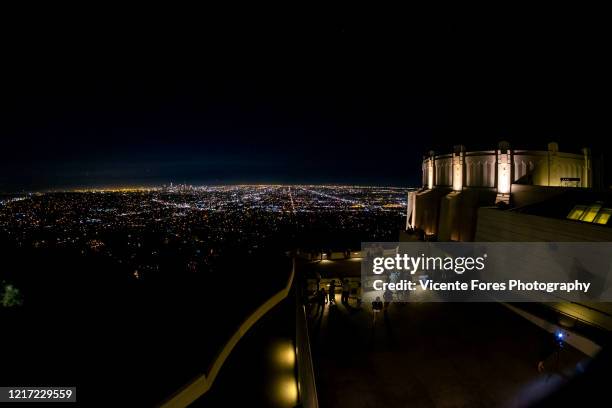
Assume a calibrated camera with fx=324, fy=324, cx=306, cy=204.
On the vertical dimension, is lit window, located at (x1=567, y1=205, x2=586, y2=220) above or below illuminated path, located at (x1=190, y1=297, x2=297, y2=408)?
above

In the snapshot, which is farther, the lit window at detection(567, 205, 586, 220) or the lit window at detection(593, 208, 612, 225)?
the lit window at detection(567, 205, 586, 220)

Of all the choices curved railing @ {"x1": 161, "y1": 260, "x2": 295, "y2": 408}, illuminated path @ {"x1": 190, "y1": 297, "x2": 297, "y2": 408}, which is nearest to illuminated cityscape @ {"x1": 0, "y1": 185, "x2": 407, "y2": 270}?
curved railing @ {"x1": 161, "y1": 260, "x2": 295, "y2": 408}

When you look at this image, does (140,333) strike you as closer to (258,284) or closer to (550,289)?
(258,284)

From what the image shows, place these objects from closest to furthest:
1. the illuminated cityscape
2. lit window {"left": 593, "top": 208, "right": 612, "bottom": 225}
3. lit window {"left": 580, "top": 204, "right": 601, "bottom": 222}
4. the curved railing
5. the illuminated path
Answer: the curved railing → the illuminated path → lit window {"left": 593, "top": 208, "right": 612, "bottom": 225} → lit window {"left": 580, "top": 204, "right": 601, "bottom": 222} → the illuminated cityscape

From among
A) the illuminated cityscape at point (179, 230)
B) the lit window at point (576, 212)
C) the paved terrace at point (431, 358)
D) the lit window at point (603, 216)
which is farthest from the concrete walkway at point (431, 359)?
the illuminated cityscape at point (179, 230)

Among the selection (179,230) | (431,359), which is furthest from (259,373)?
(179,230)

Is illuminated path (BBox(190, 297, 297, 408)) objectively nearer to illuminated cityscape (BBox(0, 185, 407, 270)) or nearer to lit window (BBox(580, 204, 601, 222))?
lit window (BBox(580, 204, 601, 222))

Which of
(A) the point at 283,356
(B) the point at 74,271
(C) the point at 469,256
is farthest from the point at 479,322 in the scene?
(B) the point at 74,271
